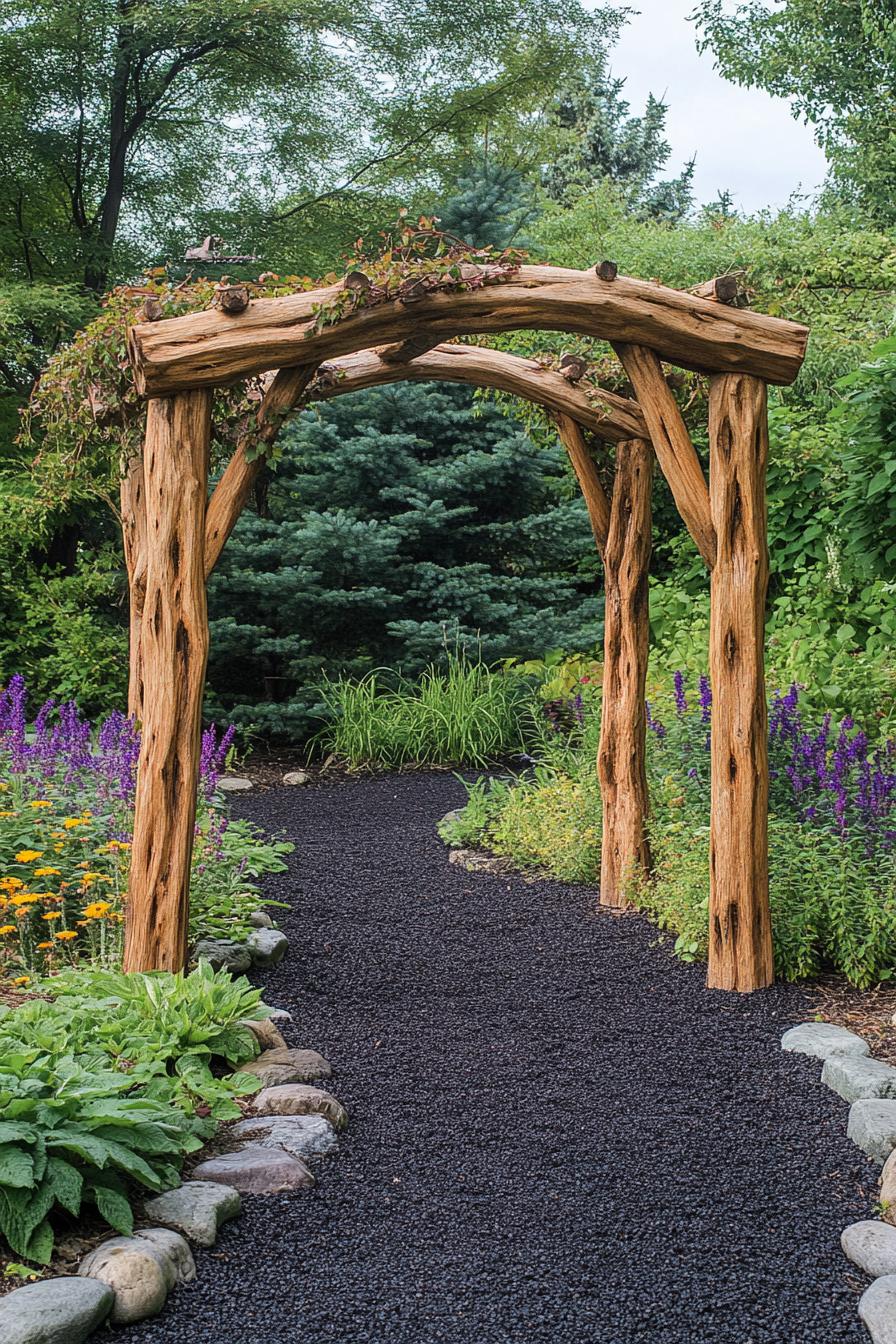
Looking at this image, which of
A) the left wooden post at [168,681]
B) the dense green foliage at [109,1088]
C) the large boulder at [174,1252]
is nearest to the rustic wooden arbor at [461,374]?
the left wooden post at [168,681]

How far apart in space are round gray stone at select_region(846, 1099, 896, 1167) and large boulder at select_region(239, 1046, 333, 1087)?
1.58 meters

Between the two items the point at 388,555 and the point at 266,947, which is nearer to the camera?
the point at 266,947

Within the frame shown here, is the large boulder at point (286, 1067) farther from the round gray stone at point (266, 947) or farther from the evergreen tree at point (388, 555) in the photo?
the evergreen tree at point (388, 555)

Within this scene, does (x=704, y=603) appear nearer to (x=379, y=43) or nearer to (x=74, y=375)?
(x=74, y=375)

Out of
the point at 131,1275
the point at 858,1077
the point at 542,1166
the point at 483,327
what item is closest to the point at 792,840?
the point at 858,1077

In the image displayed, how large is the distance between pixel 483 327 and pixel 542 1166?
2854mm

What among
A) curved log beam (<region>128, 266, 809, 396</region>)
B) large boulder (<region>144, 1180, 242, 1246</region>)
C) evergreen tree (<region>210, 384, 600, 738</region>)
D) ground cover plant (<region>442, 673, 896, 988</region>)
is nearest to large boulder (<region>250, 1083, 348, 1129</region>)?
large boulder (<region>144, 1180, 242, 1246</region>)

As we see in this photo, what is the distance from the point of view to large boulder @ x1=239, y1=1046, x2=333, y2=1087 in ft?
11.8

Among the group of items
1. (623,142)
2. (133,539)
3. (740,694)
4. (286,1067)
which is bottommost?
(286,1067)

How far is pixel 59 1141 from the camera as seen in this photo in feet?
8.75

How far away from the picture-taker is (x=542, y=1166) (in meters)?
3.23

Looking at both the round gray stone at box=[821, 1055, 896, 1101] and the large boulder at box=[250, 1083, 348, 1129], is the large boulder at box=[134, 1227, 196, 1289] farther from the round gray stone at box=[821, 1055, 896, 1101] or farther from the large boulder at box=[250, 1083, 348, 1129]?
the round gray stone at box=[821, 1055, 896, 1101]

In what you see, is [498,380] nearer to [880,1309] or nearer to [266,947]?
[266,947]

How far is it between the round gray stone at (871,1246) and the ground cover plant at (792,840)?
1.76 meters
